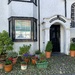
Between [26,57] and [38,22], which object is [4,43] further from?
[38,22]

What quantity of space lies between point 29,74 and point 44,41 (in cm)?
533

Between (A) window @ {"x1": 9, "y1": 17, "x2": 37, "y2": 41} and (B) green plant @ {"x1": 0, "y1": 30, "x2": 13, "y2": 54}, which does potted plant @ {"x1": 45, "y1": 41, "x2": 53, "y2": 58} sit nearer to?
(A) window @ {"x1": 9, "y1": 17, "x2": 37, "y2": 41}

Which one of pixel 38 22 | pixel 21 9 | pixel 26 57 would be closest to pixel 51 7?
pixel 38 22

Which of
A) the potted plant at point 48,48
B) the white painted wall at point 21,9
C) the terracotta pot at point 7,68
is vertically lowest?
the terracotta pot at point 7,68

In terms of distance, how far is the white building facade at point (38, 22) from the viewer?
1196 cm

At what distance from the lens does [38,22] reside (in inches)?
533

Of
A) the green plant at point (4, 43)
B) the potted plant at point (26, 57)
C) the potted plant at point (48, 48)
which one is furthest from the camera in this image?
the potted plant at point (48, 48)

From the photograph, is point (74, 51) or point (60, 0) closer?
point (74, 51)

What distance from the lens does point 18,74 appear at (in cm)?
809

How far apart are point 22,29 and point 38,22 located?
2.22 m

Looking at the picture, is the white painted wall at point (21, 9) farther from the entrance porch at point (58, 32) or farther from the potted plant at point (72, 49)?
the potted plant at point (72, 49)

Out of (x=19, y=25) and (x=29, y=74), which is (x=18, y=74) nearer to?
(x=29, y=74)

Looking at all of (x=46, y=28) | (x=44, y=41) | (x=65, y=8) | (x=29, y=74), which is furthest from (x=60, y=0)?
(x=29, y=74)

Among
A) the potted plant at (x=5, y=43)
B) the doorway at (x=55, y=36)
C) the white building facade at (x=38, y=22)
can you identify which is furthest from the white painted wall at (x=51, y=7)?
the potted plant at (x=5, y=43)
